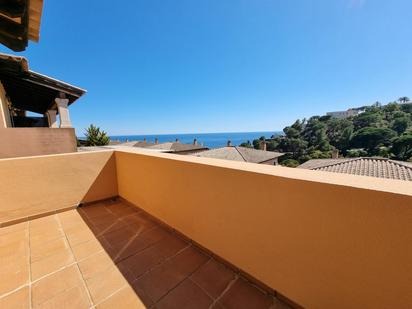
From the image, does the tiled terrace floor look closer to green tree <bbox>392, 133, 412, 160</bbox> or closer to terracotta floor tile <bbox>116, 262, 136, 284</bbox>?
terracotta floor tile <bbox>116, 262, 136, 284</bbox>

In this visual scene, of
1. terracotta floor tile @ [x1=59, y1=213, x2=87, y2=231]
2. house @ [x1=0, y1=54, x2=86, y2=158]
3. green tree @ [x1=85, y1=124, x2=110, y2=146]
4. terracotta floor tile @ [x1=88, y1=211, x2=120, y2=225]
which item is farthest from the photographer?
green tree @ [x1=85, y1=124, x2=110, y2=146]

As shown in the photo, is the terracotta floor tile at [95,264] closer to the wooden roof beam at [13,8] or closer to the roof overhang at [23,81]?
the wooden roof beam at [13,8]

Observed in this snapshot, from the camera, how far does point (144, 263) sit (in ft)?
6.84

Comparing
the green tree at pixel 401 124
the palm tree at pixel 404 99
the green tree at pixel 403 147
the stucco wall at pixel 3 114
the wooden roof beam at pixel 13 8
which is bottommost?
the green tree at pixel 403 147

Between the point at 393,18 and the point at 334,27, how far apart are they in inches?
74.6

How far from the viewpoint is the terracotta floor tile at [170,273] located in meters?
1.72

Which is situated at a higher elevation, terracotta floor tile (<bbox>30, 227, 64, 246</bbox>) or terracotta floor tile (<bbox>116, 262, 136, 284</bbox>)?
terracotta floor tile (<bbox>30, 227, 64, 246</bbox>)

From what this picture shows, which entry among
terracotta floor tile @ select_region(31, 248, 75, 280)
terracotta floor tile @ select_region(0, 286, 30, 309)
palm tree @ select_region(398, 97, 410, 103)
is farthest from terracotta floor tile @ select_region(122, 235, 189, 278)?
palm tree @ select_region(398, 97, 410, 103)

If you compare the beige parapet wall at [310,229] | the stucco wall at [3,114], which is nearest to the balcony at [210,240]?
the beige parapet wall at [310,229]

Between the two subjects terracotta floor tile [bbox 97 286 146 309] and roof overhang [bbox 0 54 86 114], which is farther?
roof overhang [bbox 0 54 86 114]

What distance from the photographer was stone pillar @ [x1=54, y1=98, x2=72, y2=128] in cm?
576

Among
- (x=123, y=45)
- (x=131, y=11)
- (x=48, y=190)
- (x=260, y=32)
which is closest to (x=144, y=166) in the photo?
(x=48, y=190)

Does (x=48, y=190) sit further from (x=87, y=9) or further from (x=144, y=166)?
(x=87, y=9)

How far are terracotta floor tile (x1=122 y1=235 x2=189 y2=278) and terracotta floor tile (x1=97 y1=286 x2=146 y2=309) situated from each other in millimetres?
223
